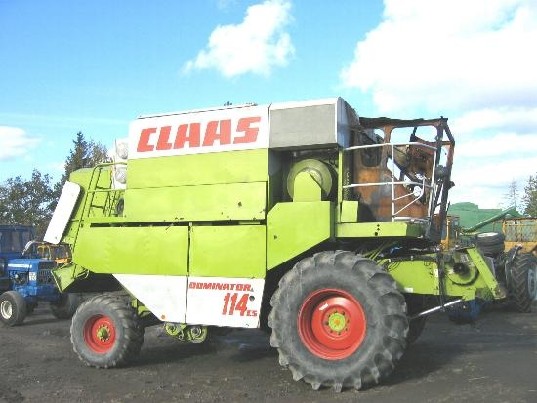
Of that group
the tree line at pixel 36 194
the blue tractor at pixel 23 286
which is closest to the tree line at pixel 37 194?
the tree line at pixel 36 194

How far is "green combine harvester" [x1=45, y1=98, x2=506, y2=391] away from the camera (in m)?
6.48

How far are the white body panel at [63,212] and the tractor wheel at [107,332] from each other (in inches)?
49.1

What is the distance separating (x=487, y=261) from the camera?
6977 mm

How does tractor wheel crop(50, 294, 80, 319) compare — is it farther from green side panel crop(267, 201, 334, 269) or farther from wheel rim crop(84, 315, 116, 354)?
green side panel crop(267, 201, 334, 269)

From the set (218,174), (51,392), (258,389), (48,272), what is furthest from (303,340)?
(48,272)

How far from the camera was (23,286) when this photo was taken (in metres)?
13.9

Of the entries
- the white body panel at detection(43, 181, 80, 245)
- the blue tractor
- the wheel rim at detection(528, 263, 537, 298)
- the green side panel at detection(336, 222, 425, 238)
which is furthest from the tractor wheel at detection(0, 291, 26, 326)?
the wheel rim at detection(528, 263, 537, 298)

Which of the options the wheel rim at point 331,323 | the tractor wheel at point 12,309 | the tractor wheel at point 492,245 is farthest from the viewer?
the tractor wheel at point 492,245

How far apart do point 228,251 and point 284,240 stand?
76 centimetres

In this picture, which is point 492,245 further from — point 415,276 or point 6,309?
point 6,309

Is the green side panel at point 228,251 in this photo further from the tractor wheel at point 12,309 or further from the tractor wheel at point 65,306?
Result: the tractor wheel at point 65,306

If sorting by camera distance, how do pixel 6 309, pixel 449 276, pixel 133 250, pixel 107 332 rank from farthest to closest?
1. pixel 6 309
2. pixel 107 332
3. pixel 133 250
4. pixel 449 276

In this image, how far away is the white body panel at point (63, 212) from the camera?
8.67m

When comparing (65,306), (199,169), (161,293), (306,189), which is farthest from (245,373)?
(65,306)
